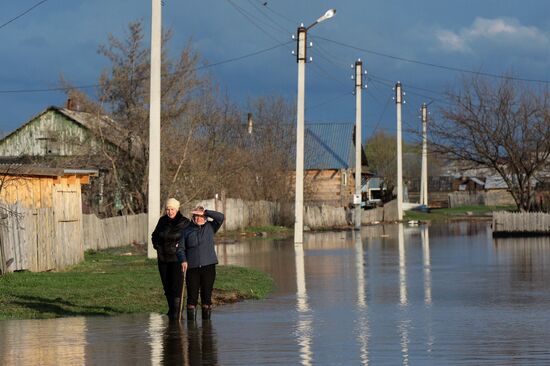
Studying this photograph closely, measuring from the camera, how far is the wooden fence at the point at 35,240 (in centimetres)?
2375

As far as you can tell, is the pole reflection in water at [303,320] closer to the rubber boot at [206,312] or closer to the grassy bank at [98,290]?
the grassy bank at [98,290]

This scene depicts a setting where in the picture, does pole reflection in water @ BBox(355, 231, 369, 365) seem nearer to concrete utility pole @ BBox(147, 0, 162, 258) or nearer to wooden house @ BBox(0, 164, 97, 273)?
concrete utility pole @ BBox(147, 0, 162, 258)

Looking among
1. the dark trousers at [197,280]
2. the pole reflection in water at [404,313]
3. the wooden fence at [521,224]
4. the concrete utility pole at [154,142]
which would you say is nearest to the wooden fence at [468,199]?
the wooden fence at [521,224]

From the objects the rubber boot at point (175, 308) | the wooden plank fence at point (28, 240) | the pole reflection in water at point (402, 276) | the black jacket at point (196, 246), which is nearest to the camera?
the black jacket at point (196, 246)

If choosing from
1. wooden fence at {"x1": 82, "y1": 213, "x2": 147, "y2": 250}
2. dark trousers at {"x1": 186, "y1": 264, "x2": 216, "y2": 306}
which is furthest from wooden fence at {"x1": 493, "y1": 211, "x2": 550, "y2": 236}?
dark trousers at {"x1": 186, "y1": 264, "x2": 216, "y2": 306}

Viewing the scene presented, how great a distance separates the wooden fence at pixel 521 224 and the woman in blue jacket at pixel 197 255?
32348 mm

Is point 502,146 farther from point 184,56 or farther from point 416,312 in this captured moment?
point 416,312

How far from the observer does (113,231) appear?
40125 mm

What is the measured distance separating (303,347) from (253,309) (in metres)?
5.39

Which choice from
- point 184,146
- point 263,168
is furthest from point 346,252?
point 263,168

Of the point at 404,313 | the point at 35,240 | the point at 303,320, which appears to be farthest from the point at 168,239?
the point at 35,240

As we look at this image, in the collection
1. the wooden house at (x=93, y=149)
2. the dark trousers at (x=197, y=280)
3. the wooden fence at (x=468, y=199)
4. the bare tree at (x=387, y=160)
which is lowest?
the dark trousers at (x=197, y=280)

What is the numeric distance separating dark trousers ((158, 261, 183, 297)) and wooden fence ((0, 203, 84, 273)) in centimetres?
789

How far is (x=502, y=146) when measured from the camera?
54.3 m
